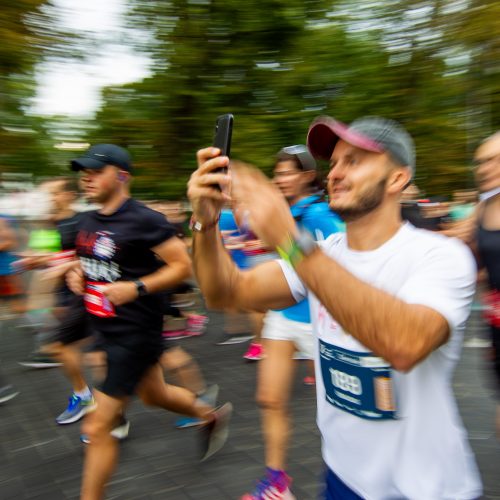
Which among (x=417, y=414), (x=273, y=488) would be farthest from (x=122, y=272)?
(x=417, y=414)

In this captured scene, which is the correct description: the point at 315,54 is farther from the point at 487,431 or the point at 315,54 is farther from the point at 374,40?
the point at 487,431

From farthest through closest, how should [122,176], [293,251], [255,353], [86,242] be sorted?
[255,353]
[122,176]
[86,242]
[293,251]

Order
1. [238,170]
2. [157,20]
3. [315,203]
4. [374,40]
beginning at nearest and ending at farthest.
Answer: [238,170] → [315,203] → [157,20] → [374,40]

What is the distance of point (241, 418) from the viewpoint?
4.20 metres

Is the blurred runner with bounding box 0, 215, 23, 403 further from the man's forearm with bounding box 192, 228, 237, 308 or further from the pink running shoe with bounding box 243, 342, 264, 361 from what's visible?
the man's forearm with bounding box 192, 228, 237, 308

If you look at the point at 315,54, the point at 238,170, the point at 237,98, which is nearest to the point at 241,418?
the point at 238,170

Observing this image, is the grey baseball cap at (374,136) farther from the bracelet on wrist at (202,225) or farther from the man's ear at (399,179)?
the bracelet on wrist at (202,225)

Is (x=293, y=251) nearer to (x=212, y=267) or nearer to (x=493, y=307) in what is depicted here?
(x=212, y=267)

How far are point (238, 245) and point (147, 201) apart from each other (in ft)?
6.18

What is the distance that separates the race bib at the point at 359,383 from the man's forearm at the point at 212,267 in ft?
1.17

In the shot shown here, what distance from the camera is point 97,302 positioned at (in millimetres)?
2945

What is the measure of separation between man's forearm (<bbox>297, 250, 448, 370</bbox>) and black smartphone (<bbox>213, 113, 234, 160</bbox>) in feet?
1.50

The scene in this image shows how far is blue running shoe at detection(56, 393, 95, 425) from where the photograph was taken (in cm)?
418

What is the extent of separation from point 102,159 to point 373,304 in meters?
2.19
